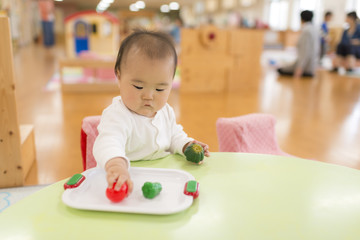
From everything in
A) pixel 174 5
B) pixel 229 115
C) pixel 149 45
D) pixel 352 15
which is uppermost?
pixel 174 5

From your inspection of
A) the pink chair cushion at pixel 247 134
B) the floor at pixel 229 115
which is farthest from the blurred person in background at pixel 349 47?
the pink chair cushion at pixel 247 134

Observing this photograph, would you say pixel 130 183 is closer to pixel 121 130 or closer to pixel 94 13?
pixel 121 130

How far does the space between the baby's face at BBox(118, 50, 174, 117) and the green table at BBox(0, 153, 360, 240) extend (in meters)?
0.20

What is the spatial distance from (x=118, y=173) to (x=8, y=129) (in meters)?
0.95

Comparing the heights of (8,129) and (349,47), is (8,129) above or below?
below

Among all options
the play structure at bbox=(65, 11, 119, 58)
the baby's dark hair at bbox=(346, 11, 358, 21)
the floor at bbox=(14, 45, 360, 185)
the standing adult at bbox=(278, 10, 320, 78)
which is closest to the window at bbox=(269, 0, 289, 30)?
the baby's dark hair at bbox=(346, 11, 358, 21)

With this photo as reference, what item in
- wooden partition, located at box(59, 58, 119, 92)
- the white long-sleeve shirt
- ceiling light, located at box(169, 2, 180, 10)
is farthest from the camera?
ceiling light, located at box(169, 2, 180, 10)

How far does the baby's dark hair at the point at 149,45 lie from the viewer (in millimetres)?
708

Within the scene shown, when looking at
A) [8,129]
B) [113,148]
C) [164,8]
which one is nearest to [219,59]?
[8,129]

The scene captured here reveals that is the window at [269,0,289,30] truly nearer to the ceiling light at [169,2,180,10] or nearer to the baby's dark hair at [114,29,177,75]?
the ceiling light at [169,2,180,10]

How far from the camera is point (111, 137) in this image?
2.43ft

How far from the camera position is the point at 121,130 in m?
0.77

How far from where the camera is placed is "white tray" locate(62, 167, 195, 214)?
1.88 ft

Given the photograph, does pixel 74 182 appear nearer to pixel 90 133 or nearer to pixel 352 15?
pixel 90 133
